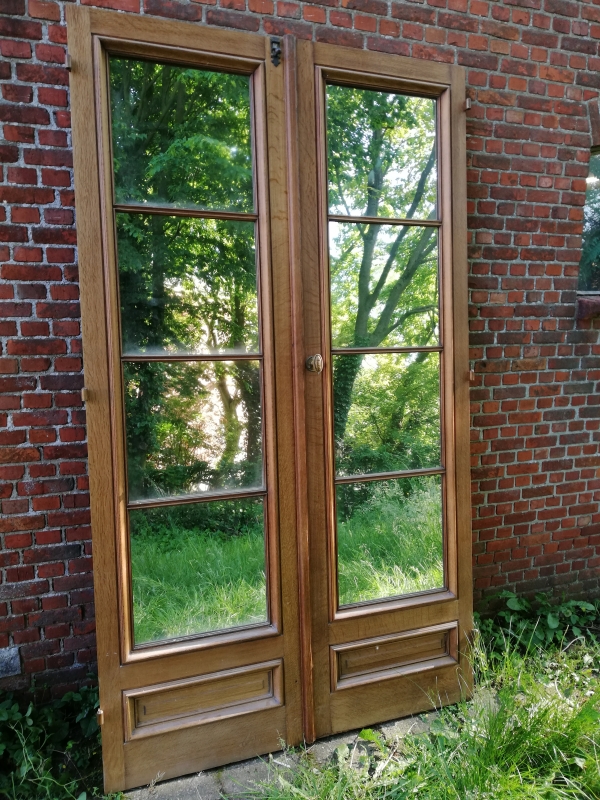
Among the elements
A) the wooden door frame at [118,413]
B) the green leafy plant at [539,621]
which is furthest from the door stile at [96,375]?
the green leafy plant at [539,621]

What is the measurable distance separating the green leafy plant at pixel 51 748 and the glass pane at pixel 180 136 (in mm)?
2079

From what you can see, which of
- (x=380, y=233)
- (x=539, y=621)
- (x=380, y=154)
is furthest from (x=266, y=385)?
(x=539, y=621)

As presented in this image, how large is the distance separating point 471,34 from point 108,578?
3.03 m

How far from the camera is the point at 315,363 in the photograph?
2117mm

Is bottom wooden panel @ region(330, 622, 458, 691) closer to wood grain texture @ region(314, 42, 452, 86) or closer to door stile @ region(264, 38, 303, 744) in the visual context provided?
door stile @ region(264, 38, 303, 744)

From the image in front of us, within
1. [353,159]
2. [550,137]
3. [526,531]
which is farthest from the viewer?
[526,531]

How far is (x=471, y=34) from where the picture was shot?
8.39ft

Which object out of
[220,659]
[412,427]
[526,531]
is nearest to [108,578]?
[220,659]

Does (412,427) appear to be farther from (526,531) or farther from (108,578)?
(108,578)

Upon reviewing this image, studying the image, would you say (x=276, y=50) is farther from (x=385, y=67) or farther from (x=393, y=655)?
(x=393, y=655)

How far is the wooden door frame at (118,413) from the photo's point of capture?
6.06 feet

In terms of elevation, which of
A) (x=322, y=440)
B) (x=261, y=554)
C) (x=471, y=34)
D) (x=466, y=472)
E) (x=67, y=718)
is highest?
(x=471, y=34)

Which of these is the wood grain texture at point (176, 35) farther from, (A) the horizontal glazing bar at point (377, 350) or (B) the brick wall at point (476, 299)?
(A) the horizontal glazing bar at point (377, 350)

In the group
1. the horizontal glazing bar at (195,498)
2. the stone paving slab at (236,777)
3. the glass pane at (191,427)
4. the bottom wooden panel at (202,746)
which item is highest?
the glass pane at (191,427)
